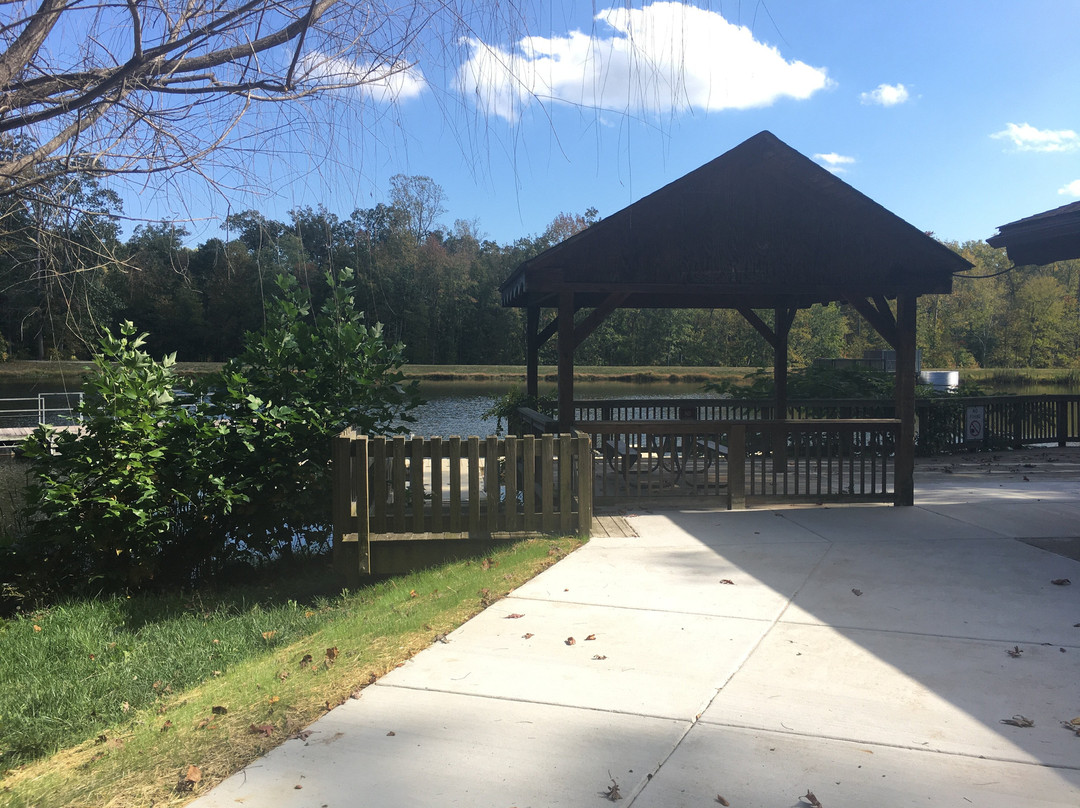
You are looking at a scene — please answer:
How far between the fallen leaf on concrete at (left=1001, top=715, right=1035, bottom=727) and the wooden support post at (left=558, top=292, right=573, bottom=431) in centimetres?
593

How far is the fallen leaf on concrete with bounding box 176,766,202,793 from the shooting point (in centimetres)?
296

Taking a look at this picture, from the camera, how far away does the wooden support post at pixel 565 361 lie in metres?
9.16

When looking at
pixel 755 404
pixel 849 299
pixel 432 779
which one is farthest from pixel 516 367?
pixel 432 779

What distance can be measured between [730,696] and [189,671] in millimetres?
3277

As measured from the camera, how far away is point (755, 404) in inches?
597

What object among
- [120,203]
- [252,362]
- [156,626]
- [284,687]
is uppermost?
[120,203]

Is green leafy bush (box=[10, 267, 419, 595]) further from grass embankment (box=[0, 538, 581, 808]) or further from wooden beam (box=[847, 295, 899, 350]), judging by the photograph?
wooden beam (box=[847, 295, 899, 350])

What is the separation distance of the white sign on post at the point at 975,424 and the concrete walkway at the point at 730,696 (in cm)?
1078

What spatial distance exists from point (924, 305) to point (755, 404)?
206 ft

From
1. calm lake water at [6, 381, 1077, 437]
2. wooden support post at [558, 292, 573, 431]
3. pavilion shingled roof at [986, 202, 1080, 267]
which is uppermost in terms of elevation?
pavilion shingled roof at [986, 202, 1080, 267]

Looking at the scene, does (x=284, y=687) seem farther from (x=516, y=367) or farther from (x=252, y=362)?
(x=516, y=367)

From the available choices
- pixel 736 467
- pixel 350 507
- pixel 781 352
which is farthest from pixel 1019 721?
pixel 781 352

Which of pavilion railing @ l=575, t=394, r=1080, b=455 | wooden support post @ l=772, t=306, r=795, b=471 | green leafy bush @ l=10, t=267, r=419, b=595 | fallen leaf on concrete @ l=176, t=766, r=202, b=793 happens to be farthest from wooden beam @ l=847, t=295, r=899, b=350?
fallen leaf on concrete @ l=176, t=766, r=202, b=793

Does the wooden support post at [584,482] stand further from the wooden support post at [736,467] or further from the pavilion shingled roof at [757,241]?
the pavilion shingled roof at [757,241]
